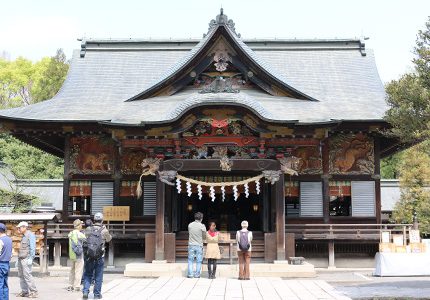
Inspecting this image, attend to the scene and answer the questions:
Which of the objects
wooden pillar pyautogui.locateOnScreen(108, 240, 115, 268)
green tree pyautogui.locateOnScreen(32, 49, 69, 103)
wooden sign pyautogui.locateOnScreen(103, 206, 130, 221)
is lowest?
wooden pillar pyautogui.locateOnScreen(108, 240, 115, 268)

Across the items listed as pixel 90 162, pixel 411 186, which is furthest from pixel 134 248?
pixel 411 186

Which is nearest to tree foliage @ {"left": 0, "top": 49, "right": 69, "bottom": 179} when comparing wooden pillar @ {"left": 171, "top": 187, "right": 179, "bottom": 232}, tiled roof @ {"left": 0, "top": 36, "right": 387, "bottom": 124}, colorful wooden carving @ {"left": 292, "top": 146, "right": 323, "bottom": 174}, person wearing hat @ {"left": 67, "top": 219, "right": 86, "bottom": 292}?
tiled roof @ {"left": 0, "top": 36, "right": 387, "bottom": 124}

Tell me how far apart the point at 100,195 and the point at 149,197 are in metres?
1.87

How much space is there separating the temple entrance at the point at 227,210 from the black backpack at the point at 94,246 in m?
10.9

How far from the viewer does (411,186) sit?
2862 cm

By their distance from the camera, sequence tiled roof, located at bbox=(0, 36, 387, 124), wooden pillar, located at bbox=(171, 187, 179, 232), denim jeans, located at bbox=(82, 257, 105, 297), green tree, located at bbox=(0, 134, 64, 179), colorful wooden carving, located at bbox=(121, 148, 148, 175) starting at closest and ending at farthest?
denim jeans, located at bbox=(82, 257, 105, 297) → tiled roof, located at bbox=(0, 36, 387, 124) → wooden pillar, located at bbox=(171, 187, 179, 232) → colorful wooden carving, located at bbox=(121, 148, 148, 175) → green tree, located at bbox=(0, 134, 64, 179)

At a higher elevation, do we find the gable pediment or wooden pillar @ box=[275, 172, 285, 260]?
the gable pediment

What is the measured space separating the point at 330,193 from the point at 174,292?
9020mm

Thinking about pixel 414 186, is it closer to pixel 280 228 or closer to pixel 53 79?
pixel 280 228

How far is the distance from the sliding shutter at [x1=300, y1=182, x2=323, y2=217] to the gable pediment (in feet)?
10.9

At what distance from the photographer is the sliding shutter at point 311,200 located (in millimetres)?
19438

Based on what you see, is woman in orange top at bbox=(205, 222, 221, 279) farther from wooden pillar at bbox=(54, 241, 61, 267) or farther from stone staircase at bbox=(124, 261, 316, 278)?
wooden pillar at bbox=(54, 241, 61, 267)

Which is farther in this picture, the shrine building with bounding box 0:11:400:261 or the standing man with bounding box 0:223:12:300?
the shrine building with bounding box 0:11:400:261

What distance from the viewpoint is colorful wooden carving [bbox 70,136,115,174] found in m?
19.8
